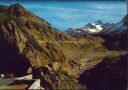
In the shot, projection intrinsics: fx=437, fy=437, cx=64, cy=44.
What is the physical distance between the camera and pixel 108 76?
5797 cm

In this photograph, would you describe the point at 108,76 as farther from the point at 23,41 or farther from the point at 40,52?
the point at 23,41

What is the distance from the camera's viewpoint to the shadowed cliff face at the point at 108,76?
57344mm

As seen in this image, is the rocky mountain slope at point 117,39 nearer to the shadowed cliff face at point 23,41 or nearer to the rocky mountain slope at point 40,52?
the rocky mountain slope at point 40,52

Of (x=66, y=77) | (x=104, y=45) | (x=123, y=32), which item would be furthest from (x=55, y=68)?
(x=123, y=32)

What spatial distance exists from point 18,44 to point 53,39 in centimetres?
1619

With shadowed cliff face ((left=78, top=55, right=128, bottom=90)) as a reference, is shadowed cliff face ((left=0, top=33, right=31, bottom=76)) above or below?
above

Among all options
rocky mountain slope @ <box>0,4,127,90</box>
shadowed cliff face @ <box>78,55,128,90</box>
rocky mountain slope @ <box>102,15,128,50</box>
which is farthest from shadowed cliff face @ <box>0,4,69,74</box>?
rocky mountain slope @ <box>102,15,128,50</box>

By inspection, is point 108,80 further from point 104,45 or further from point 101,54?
point 104,45

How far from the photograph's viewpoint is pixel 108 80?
58.9 meters

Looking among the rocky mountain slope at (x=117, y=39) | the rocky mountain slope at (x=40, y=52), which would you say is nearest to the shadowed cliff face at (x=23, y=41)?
the rocky mountain slope at (x=40, y=52)

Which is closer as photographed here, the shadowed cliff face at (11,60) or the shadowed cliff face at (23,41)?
the shadowed cliff face at (11,60)

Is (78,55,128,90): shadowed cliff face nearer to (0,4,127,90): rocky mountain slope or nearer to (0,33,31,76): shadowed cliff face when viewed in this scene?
(0,4,127,90): rocky mountain slope

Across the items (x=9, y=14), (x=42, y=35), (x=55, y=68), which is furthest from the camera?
(x=42, y=35)

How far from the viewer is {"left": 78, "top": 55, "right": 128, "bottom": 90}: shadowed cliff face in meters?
57.3
